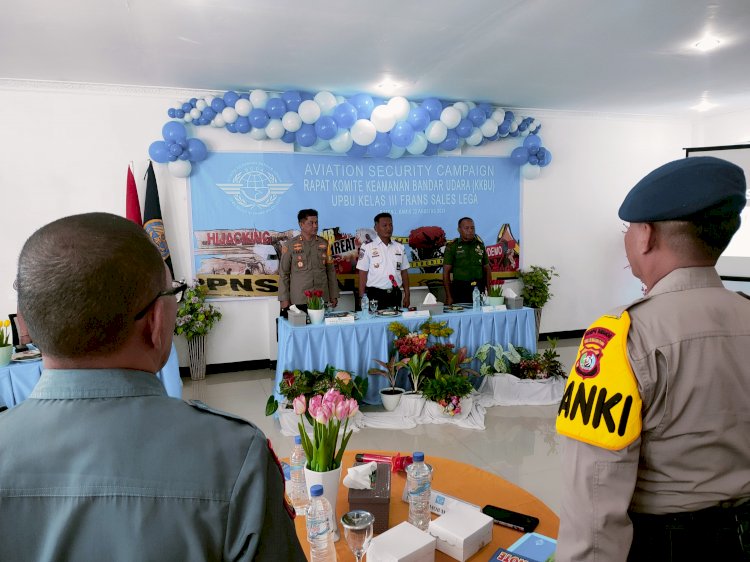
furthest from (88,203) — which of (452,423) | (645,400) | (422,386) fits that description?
(645,400)

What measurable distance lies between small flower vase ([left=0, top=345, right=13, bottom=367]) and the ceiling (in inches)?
85.5

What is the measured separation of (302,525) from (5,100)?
5.29 metres

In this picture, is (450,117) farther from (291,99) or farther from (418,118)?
(291,99)

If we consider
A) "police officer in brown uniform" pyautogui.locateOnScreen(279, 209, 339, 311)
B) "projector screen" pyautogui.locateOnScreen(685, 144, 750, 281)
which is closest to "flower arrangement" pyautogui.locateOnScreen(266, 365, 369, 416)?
"police officer in brown uniform" pyautogui.locateOnScreen(279, 209, 339, 311)

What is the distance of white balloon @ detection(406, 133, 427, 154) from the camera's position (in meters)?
5.95

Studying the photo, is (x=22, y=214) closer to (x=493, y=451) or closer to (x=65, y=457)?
(x=493, y=451)

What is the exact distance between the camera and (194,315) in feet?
17.7

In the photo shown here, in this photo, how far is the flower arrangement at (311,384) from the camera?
3.97 m

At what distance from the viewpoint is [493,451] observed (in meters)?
3.70

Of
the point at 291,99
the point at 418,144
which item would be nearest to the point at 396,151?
the point at 418,144

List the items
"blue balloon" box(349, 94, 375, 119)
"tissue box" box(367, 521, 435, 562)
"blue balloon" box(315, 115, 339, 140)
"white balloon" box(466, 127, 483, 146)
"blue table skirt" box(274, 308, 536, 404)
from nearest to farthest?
→ "tissue box" box(367, 521, 435, 562), "blue table skirt" box(274, 308, 536, 404), "blue balloon" box(315, 115, 339, 140), "blue balloon" box(349, 94, 375, 119), "white balloon" box(466, 127, 483, 146)

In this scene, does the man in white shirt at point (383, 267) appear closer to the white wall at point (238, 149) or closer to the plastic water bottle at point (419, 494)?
the white wall at point (238, 149)

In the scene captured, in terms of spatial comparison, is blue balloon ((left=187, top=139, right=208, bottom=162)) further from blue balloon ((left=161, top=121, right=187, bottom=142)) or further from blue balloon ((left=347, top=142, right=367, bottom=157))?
blue balloon ((left=347, top=142, right=367, bottom=157))

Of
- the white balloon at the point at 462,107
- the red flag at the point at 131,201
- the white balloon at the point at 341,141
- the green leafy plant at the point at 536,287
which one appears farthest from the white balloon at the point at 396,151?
the red flag at the point at 131,201
